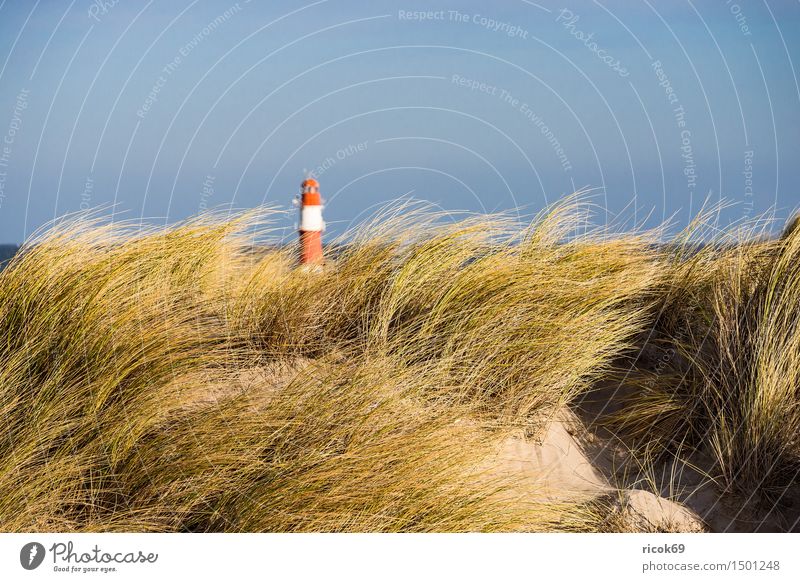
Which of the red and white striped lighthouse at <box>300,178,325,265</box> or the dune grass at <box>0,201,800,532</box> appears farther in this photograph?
the red and white striped lighthouse at <box>300,178,325,265</box>

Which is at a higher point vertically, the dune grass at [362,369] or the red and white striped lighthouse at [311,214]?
the red and white striped lighthouse at [311,214]

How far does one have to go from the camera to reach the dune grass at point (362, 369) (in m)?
3.44

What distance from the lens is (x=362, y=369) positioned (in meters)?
3.91

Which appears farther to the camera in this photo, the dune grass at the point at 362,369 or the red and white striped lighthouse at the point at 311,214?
the red and white striped lighthouse at the point at 311,214

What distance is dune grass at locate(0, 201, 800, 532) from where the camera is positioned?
3439 mm

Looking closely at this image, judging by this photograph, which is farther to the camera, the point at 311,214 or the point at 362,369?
the point at 311,214

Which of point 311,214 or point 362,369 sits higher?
point 311,214

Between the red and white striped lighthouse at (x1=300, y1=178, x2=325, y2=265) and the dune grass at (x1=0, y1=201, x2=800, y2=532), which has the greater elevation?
the red and white striped lighthouse at (x1=300, y1=178, x2=325, y2=265)

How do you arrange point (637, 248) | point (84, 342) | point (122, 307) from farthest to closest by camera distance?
point (637, 248) → point (122, 307) → point (84, 342)
